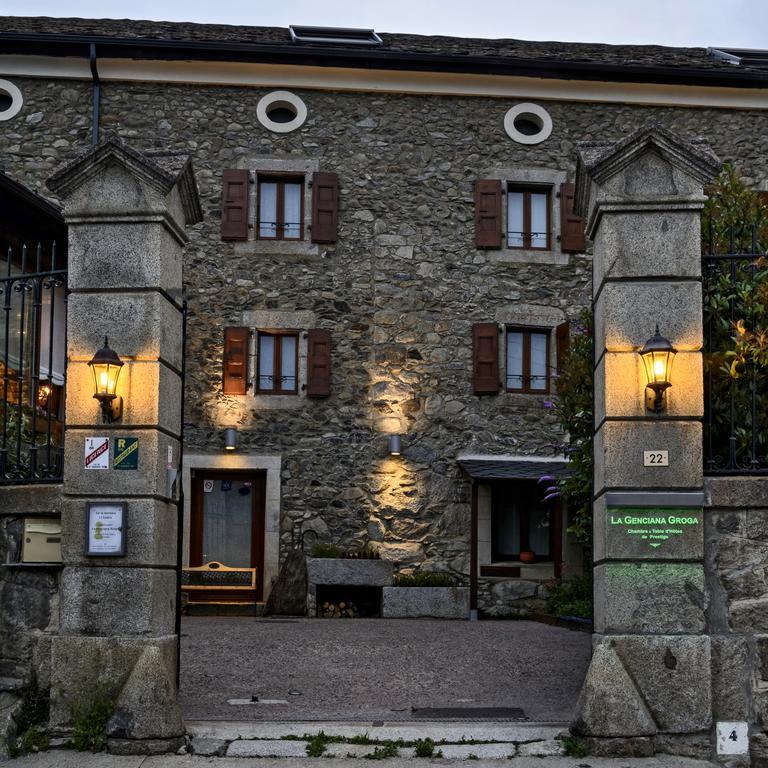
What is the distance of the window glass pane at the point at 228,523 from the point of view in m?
16.0

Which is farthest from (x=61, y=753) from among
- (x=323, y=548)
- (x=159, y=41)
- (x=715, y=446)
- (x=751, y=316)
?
(x=159, y=41)

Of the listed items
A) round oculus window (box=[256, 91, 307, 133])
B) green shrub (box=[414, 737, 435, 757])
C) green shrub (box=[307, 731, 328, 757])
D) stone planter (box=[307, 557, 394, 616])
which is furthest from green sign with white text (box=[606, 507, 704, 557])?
round oculus window (box=[256, 91, 307, 133])

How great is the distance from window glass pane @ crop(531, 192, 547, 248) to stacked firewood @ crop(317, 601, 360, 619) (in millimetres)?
5774

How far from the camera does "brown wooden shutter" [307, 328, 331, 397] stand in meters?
15.8

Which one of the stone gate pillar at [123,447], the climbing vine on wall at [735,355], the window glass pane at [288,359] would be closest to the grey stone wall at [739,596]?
the climbing vine on wall at [735,355]

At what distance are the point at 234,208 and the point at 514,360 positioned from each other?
4.51 meters

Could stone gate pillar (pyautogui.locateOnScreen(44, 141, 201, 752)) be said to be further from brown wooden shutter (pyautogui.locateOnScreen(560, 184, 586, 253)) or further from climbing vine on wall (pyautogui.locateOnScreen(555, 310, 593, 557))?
brown wooden shutter (pyautogui.locateOnScreen(560, 184, 586, 253))

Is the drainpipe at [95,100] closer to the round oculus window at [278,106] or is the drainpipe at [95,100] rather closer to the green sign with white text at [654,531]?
the round oculus window at [278,106]

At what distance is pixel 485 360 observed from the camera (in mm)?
15930

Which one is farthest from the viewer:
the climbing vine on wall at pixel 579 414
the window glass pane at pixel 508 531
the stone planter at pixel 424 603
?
the window glass pane at pixel 508 531

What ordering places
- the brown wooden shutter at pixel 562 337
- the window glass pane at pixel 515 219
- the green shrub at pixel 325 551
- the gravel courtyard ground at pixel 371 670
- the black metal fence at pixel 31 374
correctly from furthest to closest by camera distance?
the window glass pane at pixel 515 219
the brown wooden shutter at pixel 562 337
the green shrub at pixel 325 551
the gravel courtyard ground at pixel 371 670
the black metal fence at pixel 31 374

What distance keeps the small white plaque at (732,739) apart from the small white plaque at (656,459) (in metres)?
1.36

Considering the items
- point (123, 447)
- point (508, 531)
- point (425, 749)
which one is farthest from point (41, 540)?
point (508, 531)

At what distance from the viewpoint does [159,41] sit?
1554 centimetres
